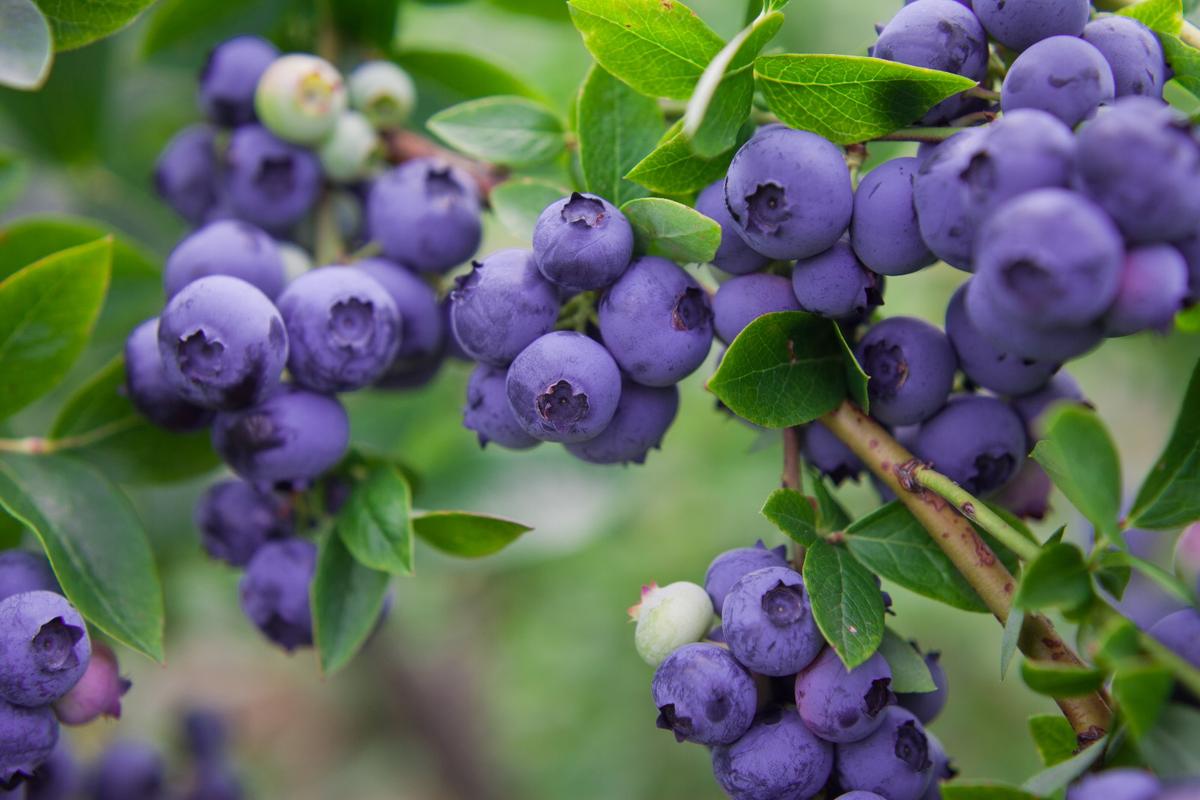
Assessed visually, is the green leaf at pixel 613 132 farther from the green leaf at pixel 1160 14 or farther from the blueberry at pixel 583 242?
the green leaf at pixel 1160 14

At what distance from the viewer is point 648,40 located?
0.88 m

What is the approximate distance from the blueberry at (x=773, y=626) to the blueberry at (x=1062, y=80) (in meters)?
0.42

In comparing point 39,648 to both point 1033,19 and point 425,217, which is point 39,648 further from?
point 1033,19

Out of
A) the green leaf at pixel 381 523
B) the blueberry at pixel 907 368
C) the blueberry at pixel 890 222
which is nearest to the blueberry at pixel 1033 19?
the blueberry at pixel 890 222

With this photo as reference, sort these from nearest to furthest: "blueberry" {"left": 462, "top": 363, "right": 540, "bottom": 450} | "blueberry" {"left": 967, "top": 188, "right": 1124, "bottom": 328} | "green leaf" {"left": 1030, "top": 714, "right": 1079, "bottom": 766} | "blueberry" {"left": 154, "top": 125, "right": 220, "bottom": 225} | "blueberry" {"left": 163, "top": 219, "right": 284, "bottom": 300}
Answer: "blueberry" {"left": 967, "top": 188, "right": 1124, "bottom": 328}, "green leaf" {"left": 1030, "top": 714, "right": 1079, "bottom": 766}, "blueberry" {"left": 462, "top": 363, "right": 540, "bottom": 450}, "blueberry" {"left": 163, "top": 219, "right": 284, "bottom": 300}, "blueberry" {"left": 154, "top": 125, "right": 220, "bottom": 225}

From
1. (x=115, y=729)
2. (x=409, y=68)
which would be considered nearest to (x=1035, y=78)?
(x=409, y=68)

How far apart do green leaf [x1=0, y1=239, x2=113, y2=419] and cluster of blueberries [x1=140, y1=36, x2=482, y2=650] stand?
6 cm

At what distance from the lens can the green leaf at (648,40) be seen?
33.8 inches

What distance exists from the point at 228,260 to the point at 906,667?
2.64 feet

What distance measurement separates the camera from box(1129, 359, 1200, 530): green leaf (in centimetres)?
86

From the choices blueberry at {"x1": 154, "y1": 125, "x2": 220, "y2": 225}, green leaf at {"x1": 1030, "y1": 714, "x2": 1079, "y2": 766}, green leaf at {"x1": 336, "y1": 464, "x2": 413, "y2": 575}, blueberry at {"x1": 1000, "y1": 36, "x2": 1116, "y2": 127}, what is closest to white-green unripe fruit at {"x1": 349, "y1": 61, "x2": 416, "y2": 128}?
blueberry at {"x1": 154, "y1": 125, "x2": 220, "y2": 225}

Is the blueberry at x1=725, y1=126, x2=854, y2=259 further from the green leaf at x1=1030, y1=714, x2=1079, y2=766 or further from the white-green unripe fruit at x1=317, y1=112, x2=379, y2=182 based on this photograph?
the white-green unripe fruit at x1=317, y1=112, x2=379, y2=182

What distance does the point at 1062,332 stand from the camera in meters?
0.70

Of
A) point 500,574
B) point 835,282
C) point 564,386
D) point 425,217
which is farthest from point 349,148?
point 500,574
